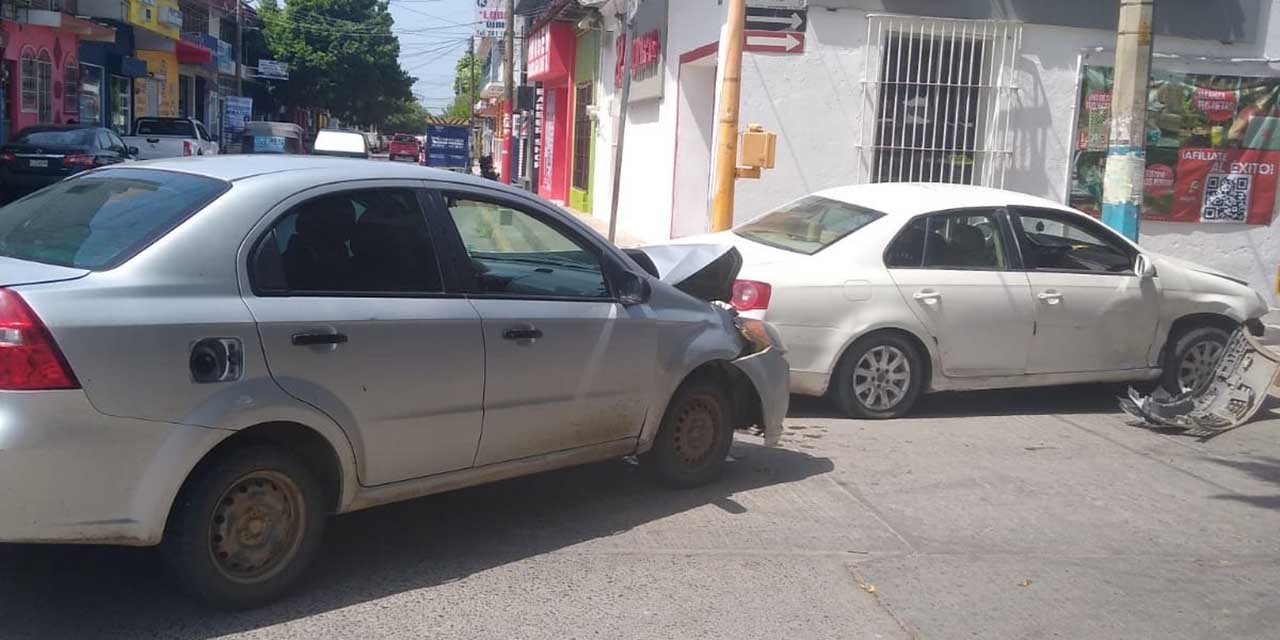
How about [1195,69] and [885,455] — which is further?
[1195,69]

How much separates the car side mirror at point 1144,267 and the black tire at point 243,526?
6550 mm

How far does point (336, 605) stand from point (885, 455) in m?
3.91

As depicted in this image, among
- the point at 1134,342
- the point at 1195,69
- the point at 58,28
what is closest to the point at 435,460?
the point at 1134,342

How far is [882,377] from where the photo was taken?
8422 millimetres

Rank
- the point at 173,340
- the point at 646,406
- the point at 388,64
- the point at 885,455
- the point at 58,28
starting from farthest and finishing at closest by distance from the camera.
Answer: the point at 388,64, the point at 58,28, the point at 885,455, the point at 646,406, the point at 173,340

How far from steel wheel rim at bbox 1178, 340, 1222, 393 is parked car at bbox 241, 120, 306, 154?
111 ft

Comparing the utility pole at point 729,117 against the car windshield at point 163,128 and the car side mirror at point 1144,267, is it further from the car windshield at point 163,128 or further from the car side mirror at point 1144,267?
the car windshield at point 163,128

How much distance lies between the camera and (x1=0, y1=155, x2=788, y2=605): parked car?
4.00 m

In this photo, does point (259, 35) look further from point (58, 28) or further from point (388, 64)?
point (58, 28)

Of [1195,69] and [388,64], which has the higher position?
[388,64]

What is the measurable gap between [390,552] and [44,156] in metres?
19.6

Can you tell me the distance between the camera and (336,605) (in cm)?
473

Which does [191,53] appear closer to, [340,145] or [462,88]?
[340,145]

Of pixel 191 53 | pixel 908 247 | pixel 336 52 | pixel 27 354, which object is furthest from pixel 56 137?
pixel 336 52
